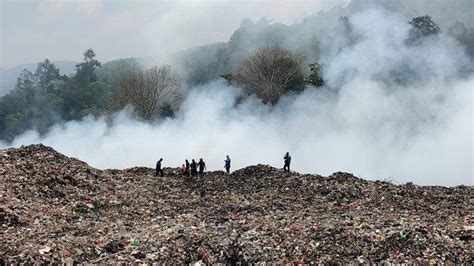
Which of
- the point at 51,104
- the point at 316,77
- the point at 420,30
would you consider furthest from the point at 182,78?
the point at 420,30

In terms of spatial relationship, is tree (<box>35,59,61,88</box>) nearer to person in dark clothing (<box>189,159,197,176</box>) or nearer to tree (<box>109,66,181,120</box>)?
tree (<box>109,66,181,120</box>)

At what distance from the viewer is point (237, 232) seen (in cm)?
922

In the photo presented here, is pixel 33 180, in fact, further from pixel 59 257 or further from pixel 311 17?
pixel 311 17

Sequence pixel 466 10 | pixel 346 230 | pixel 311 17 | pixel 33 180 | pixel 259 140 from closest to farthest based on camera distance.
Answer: pixel 346 230 → pixel 33 180 → pixel 259 140 → pixel 466 10 → pixel 311 17

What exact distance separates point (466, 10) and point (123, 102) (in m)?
45.3

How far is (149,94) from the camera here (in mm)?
35125

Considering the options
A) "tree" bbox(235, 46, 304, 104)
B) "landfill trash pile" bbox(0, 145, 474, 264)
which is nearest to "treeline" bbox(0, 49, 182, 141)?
"tree" bbox(235, 46, 304, 104)

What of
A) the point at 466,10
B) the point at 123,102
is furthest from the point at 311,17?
the point at 123,102

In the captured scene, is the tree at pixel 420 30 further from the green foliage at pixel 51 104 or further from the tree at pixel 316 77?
the green foliage at pixel 51 104

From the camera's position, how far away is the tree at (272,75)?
34406 millimetres

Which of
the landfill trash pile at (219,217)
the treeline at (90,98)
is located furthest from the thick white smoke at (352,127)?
the landfill trash pile at (219,217)

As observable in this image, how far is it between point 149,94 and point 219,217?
25.8 meters

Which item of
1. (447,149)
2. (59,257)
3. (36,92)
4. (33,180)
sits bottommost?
(59,257)

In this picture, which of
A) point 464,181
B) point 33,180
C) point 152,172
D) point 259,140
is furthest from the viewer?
point 259,140
